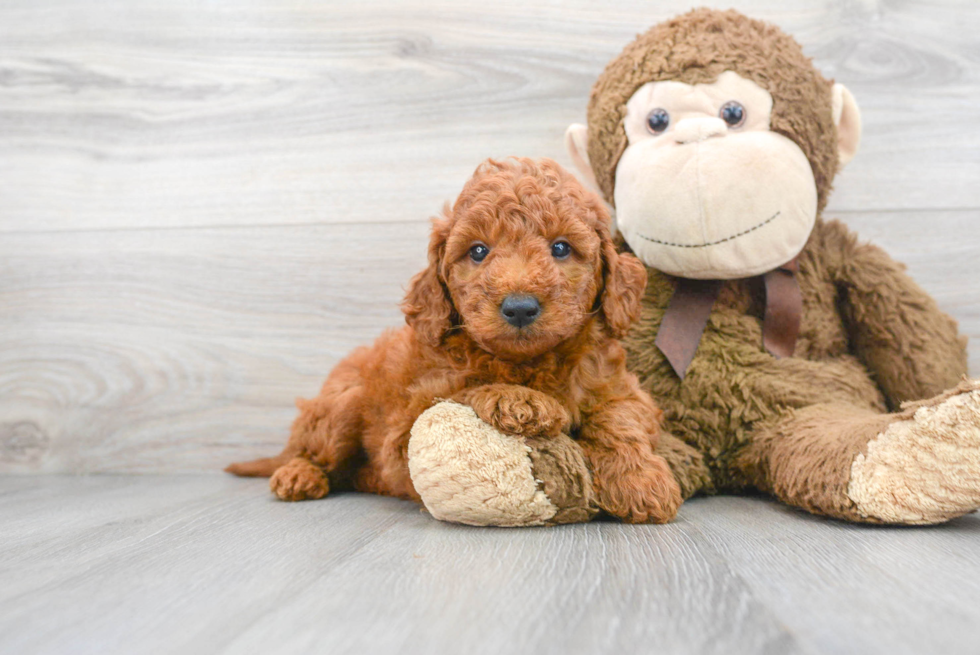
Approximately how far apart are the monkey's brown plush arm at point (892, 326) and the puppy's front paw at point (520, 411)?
76cm

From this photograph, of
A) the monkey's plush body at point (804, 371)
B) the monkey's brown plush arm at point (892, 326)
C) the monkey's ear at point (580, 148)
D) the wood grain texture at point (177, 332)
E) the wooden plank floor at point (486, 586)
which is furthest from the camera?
the wood grain texture at point (177, 332)

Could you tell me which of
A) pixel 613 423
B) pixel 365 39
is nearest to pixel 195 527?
pixel 613 423

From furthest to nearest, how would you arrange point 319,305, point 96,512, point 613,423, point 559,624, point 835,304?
1. point 319,305
2. point 835,304
3. point 96,512
4. point 613,423
5. point 559,624

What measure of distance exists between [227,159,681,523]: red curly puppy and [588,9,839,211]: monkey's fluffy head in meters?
0.33

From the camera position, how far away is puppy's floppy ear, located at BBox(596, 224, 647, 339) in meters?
1.21

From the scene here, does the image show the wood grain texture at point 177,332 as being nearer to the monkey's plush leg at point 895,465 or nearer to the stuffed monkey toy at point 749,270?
the stuffed monkey toy at point 749,270

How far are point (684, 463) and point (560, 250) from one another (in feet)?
1.58

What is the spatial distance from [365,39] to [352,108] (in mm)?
178

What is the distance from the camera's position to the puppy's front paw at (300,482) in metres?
1.46

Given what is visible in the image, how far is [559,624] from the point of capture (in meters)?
0.73

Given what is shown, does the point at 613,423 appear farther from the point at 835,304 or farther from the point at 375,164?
the point at 375,164

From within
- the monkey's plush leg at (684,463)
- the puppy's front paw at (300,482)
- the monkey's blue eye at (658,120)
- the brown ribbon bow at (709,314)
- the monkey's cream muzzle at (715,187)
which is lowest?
the puppy's front paw at (300,482)

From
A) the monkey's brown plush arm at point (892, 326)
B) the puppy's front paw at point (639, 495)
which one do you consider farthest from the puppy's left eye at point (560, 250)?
the monkey's brown plush arm at point (892, 326)

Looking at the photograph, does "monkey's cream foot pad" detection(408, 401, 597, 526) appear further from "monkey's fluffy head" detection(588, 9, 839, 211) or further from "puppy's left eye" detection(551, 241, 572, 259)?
"monkey's fluffy head" detection(588, 9, 839, 211)
